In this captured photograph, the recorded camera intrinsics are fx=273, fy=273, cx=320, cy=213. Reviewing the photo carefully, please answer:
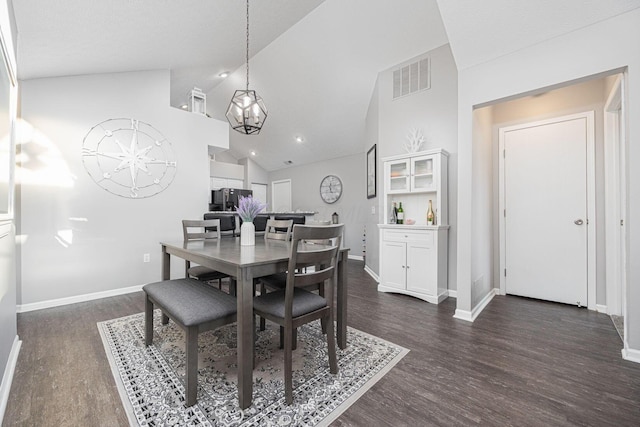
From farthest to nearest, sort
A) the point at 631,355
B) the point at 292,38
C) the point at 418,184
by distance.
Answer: the point at 292,38, the point at 418,184, the point at 631,355

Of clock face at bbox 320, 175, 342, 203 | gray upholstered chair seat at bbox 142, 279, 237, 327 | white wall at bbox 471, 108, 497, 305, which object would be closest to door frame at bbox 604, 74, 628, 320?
white wall at bbox 471, 108, 497, 305

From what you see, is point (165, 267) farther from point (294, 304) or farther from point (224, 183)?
point (224, 183)

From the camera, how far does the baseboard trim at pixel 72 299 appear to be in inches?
113

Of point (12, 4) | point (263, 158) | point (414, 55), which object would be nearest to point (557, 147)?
point (414, 55)

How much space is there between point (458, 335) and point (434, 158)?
75.2 inches

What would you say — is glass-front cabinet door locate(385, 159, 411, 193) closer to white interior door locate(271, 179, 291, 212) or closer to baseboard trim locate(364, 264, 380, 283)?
baseboard trim locate(364, 264, 380, 283)

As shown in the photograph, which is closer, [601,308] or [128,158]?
[601,308]

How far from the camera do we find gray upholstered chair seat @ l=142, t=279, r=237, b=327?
1.51 m

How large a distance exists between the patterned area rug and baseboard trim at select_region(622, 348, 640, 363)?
→ 1504 mm

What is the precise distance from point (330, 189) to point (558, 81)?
16.5ft

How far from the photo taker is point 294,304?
164 cm

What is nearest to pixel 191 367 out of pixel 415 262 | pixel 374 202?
pixel 415 262

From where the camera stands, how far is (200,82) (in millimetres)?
4656

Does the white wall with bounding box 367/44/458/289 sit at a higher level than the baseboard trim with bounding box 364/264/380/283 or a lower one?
higher
